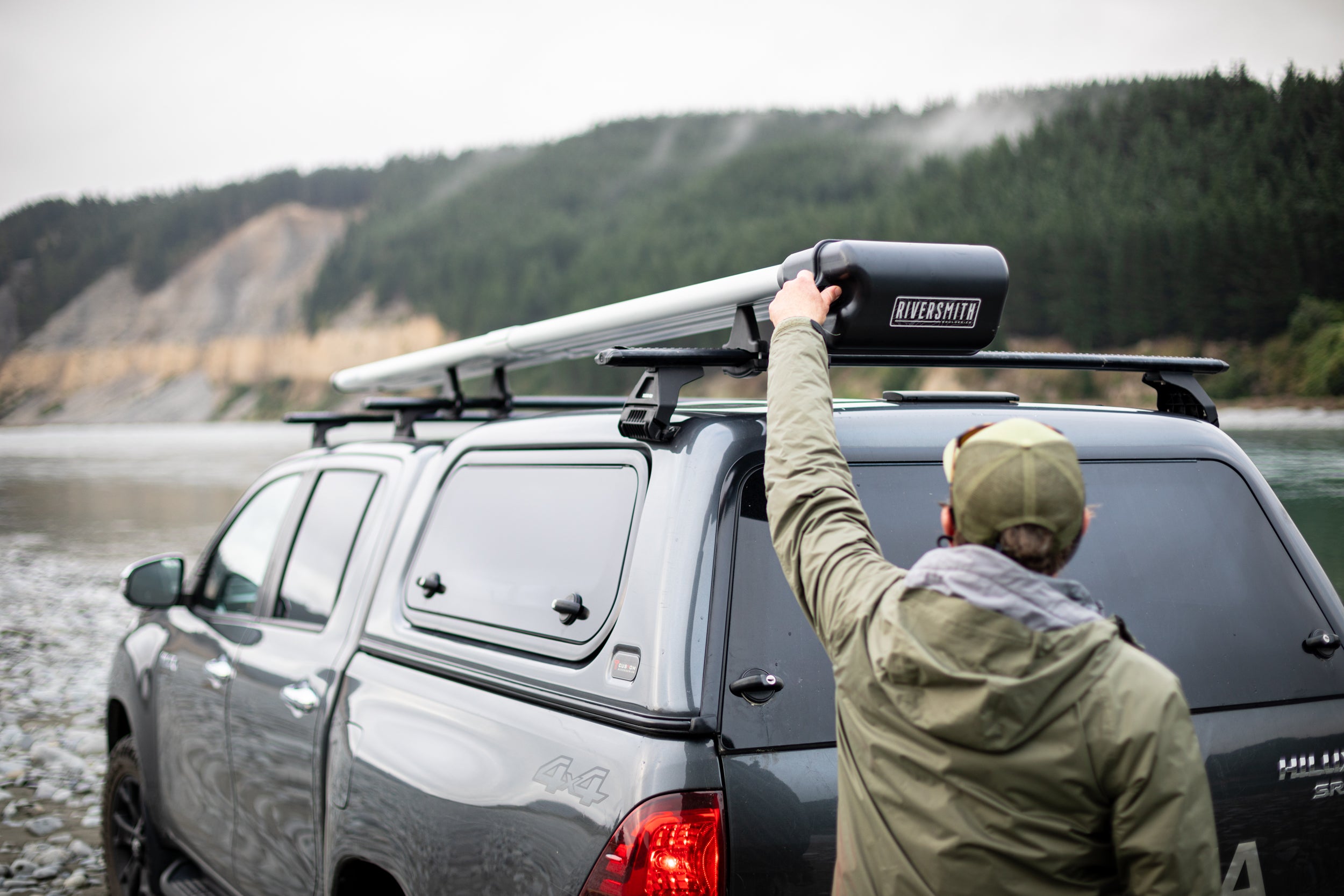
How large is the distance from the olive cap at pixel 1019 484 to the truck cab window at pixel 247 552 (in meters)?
3.05

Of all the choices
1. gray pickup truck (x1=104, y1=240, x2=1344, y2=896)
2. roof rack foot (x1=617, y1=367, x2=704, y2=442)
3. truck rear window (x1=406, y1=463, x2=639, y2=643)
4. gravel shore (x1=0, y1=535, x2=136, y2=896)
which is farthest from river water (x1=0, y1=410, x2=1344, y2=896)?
roof rack foot (x1=617, y1=367, x2=704, y2=442)

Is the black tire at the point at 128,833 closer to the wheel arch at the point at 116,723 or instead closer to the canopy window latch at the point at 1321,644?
the wheel arch at the point at 116,723

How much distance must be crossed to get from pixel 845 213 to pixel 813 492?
12401 centimetres

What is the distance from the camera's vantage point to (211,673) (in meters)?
3.74

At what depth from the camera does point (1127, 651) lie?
1.42 meters

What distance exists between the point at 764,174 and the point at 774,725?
152957 millimetres

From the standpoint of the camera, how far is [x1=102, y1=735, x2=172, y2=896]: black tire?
13.6ft

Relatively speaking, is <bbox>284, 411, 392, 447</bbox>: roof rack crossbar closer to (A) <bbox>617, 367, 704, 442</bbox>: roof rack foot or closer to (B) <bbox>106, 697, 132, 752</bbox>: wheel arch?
(B) <bbox>106, 697, 132, 752</bbox>: wheel arch

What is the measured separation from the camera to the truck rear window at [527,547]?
88.1 inches

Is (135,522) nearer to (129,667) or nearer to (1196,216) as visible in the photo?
(129,667)

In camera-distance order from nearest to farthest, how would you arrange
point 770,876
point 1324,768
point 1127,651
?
point 1127,651
point 770,876
point 1324,768

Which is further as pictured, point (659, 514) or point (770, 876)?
point (659, 514)

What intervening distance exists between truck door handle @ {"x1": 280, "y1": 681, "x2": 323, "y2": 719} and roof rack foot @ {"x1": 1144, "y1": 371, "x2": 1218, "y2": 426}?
252 centimetres

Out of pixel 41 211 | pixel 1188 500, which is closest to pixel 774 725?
pixel 1188 500
